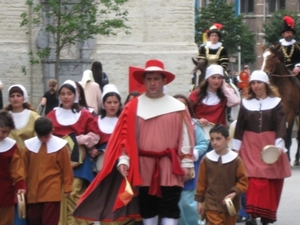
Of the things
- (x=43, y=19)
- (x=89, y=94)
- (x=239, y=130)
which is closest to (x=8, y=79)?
(x=43, y=19)

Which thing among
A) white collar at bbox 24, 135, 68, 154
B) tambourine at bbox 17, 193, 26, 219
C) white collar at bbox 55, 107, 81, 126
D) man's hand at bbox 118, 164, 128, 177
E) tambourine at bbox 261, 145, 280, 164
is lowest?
tambourine at bbox 17, 193, 26, 219

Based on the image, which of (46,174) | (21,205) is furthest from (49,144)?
(21,205)

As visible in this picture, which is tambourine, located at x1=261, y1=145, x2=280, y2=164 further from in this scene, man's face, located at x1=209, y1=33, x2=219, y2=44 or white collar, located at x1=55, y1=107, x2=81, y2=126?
man's face, located at x1=209, y1=33, x2=219, y2=44

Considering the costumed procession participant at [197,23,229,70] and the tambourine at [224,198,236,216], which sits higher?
the costumed procession participant at [197,23,229,70]

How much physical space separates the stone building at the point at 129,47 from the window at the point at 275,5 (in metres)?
47.4

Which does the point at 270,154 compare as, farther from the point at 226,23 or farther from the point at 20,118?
the point at 226,23

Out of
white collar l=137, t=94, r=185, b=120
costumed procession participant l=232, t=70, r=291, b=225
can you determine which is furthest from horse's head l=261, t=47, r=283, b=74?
white collar l=137, t=94, r=185, b=120

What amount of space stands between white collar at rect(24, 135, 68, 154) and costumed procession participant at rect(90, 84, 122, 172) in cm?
119

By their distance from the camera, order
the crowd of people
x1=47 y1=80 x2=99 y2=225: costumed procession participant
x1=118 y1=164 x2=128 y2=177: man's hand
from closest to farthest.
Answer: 1. x1=118 y1=164 x2=128 y2=177: man's hand
2. the crowd of people
3. x1=47 y1=80 x2=99 y2=225: costumed procession participant

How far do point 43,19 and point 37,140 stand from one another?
24.5m

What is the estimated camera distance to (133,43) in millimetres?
36250

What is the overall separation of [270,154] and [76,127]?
2.20 m

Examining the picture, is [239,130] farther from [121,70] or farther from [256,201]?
[121,70]

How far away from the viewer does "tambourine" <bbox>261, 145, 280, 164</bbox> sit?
37.1 ft
